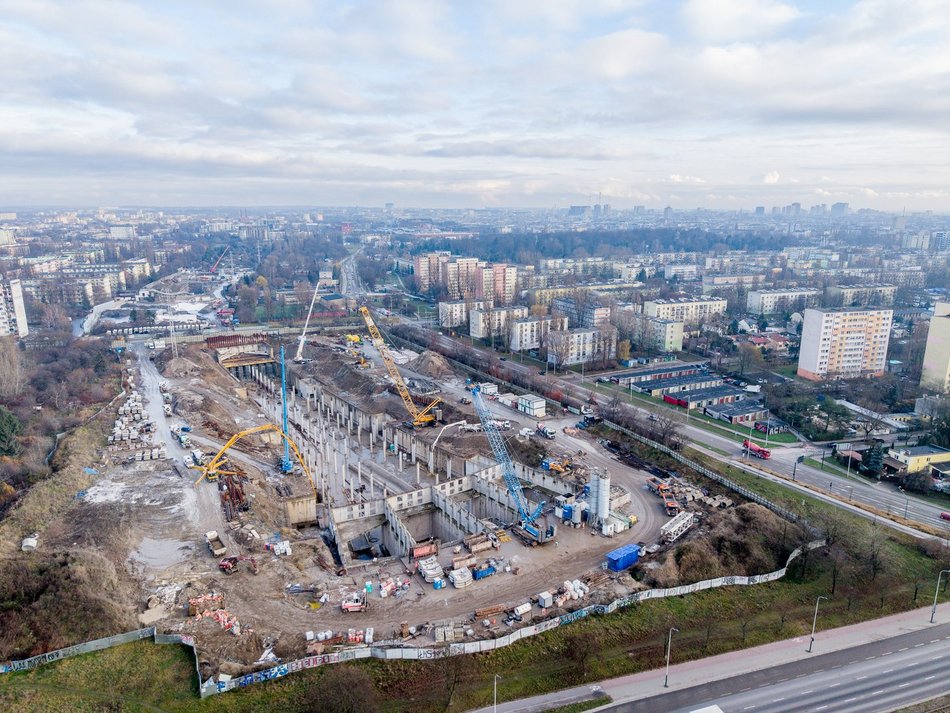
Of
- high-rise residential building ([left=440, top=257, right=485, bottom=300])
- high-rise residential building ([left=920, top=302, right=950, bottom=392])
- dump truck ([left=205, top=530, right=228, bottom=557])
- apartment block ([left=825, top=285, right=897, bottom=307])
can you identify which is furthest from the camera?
high-rise residential building ([left=440, top=257, right=485, bottom=300])

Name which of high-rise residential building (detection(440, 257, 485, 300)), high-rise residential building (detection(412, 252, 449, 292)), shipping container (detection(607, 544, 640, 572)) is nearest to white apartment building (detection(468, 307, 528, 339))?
high-rise residential building (detection(440, 257, 485, 300))

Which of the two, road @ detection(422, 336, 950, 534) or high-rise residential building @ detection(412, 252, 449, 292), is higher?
high-rise residential building @ detection(412, 252, 449, 292)

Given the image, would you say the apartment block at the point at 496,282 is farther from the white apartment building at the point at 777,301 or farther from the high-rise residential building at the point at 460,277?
the white apartment building at the point at 777,301

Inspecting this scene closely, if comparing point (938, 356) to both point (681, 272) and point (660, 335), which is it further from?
point (681, 272)

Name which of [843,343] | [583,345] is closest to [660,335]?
[583,345]

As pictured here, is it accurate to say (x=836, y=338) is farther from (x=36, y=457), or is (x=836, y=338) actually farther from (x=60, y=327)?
(x=60, y=327)

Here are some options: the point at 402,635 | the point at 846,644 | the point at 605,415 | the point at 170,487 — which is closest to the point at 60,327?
the point at 170,487

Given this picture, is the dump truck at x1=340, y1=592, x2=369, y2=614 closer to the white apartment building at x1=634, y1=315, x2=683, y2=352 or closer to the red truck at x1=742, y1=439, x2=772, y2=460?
the red truck at x1=742, y1=439, x2=772, y2=460
